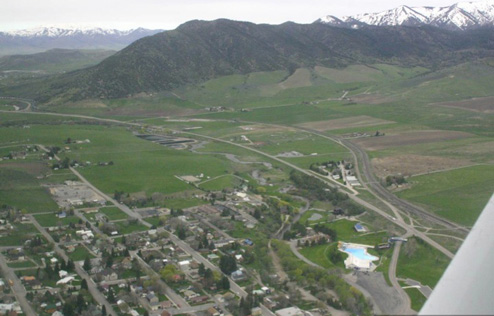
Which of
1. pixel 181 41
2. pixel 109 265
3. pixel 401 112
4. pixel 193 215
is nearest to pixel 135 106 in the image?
pixel 181 41

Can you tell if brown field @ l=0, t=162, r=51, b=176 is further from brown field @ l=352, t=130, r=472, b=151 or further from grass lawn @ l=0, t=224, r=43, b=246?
brown field @ l=352, t=130, r=472, b=151

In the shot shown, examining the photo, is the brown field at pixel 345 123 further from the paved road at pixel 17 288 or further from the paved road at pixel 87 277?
the paved road at pixel 17 288

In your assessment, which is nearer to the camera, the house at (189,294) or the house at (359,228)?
the house at (189,294)

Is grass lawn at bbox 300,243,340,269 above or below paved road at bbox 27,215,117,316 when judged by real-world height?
above

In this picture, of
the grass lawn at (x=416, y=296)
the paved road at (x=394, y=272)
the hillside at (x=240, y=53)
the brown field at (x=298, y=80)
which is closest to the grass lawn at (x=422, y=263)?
the paved road at (x=394, y=272)

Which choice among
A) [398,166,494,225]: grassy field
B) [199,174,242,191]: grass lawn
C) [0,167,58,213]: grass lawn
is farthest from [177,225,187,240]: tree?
[398,166,494,225]: grassy field

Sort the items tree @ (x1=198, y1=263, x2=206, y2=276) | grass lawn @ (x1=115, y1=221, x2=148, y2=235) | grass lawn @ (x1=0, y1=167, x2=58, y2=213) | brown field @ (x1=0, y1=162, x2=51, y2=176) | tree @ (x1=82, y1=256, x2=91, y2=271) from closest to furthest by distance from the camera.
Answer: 1. tree @ (x1=198, y1=263, x2=206, y2=276)
2. tree @ (x1=82, y1=256, x2=91, y2=271)
3. grass lawn @ (x1=115, y1=221, x2=148, y2=235)
4. grass lawn @ (x1=0, y1=167, x2=58, y2=213)
5. brown field @ (x1=0, y1=162, x2=51, y2=176)
